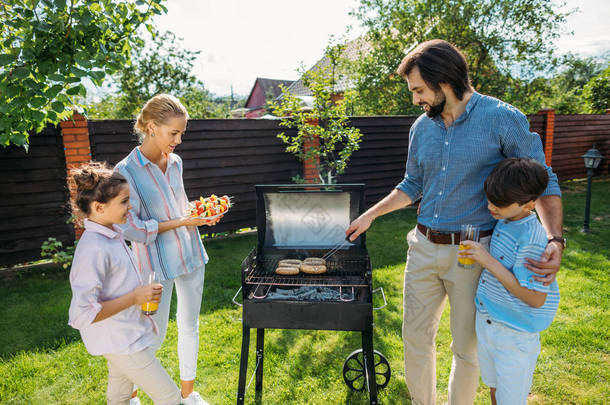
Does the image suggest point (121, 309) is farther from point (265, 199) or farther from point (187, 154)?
point (187, 154)

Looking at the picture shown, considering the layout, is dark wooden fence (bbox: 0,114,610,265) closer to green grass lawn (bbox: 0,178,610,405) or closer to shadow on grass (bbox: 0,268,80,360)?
shadow on grass (bbox: 0,268,80,360)

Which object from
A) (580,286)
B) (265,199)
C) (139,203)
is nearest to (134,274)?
(139,203)

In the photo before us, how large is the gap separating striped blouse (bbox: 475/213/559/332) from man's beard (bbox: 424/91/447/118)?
0.66 metres

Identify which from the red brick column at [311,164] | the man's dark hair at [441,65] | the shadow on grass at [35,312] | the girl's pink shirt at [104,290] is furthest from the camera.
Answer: the red brick column at [311,164]

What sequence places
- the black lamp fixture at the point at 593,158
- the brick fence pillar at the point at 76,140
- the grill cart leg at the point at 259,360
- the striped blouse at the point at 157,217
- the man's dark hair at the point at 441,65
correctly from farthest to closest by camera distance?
the black lamp fixture at the point at 593,158
the brick fence pillar at the point at 76,140
the grill cart leg at the point at 259,360
the striped blouse at the point at 157,217
the man's dark hair at the point at 441,65

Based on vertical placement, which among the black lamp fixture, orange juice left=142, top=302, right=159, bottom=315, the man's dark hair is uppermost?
the man's dark hair

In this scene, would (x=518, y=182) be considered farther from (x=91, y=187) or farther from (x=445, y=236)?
(x=91, y=187)

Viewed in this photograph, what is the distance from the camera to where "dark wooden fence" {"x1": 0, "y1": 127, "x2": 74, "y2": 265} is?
15.8ft

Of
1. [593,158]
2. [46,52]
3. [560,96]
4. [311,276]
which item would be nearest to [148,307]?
[311,276]

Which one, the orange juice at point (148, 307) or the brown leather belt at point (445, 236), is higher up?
the brown leather belt at point (445, 236)

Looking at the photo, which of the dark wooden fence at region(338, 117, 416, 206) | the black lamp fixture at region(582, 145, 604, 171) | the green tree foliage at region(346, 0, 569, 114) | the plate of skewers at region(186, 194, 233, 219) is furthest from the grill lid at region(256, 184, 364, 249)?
the green tree foliage at region(346, 0, 569, 114)

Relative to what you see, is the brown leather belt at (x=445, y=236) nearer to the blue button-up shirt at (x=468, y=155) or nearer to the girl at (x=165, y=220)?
the blue button-up shirt at (x=468, y=155)

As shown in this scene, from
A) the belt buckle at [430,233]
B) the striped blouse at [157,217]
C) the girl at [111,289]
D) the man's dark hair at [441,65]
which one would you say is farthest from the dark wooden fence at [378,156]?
the girl at [111,289]

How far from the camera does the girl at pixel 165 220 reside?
2168mm
